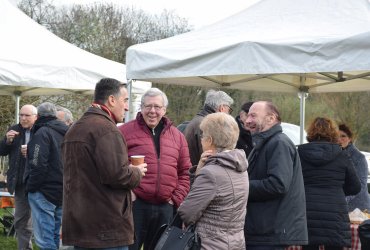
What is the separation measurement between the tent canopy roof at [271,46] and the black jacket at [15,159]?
1.83 m

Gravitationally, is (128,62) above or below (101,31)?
below

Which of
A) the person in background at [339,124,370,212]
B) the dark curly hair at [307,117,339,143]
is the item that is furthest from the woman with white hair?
the person in background at [339,124,370,212]

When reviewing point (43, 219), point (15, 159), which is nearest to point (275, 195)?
point (43, 219)

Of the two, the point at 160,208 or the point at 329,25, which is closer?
the point at 160,208

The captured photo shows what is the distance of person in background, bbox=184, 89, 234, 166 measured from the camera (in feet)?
20.0

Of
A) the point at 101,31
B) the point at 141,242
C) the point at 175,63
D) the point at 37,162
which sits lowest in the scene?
the point at 141,242

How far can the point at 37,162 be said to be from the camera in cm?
700

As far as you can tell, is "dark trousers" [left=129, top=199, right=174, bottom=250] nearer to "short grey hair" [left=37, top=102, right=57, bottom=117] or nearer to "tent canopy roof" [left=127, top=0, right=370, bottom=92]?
"tent canopy roof" [left=127, top=0, right=370, bottom=92]

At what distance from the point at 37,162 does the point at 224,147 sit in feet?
11.0

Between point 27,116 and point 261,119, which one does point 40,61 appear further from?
point 261,119

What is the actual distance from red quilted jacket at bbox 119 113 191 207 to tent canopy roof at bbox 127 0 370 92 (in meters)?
0.82

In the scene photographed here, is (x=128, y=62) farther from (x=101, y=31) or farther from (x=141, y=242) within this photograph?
(x=101, y=31)

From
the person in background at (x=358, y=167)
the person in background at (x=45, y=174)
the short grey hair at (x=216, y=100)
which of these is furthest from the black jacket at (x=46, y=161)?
the person in background at (x=358, y=167)

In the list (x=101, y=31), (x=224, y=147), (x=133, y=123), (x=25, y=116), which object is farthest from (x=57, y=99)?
(x=224, y=147)
